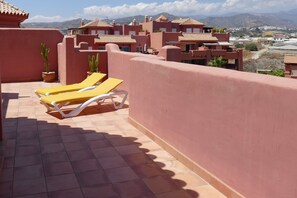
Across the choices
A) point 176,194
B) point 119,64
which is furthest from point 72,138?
point 119,64

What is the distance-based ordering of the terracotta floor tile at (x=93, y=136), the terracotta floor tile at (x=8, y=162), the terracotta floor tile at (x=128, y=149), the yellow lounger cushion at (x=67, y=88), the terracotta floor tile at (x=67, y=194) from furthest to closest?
Answer: the yellow lounger cushion at (x=67, y=88)
the terracotta floor tile at (x=93, y=136)
the terracotta floor tile at (x=128, y=149)
the terracotta floor tile at (x=8, y=162)
the terracotta floor tile at (x=67, y=194)

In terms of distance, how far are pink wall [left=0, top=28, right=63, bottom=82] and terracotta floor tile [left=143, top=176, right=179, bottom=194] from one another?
10.9 metres

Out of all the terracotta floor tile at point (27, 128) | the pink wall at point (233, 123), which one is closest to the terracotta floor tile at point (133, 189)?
the pink wall at point (233, 123)

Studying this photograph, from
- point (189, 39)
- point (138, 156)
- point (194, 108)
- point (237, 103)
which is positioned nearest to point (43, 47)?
point (138, 156)

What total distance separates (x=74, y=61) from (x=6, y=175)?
26.4 feet

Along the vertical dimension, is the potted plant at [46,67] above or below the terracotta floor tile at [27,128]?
above

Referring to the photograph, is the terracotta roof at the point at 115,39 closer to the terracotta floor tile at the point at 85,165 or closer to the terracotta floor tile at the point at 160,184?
the terracotta floor tile at the point at 85,165

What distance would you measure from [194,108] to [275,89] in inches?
69.0

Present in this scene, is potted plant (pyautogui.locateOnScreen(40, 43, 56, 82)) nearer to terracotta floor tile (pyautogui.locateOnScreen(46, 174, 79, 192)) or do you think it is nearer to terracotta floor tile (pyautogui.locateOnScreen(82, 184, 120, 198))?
terracotta floor tile (pyautogui.locateOnScreen(46, 174, 79, 192))

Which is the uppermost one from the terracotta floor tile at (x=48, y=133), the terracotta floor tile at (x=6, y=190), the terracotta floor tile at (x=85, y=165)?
the terracotta floor tile at (x=48, y=133)

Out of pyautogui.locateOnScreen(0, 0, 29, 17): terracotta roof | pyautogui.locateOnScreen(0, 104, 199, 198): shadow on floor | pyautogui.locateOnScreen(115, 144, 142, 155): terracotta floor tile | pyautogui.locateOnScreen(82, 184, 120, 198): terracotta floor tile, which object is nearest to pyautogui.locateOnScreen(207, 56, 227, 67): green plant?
pyautogui.locateOnScreen(0, 0, 29, 17): terracotta roof

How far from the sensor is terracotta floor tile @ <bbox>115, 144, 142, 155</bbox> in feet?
20.2

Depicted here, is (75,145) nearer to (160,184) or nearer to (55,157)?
(55,157)

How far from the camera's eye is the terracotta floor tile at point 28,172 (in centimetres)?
507
